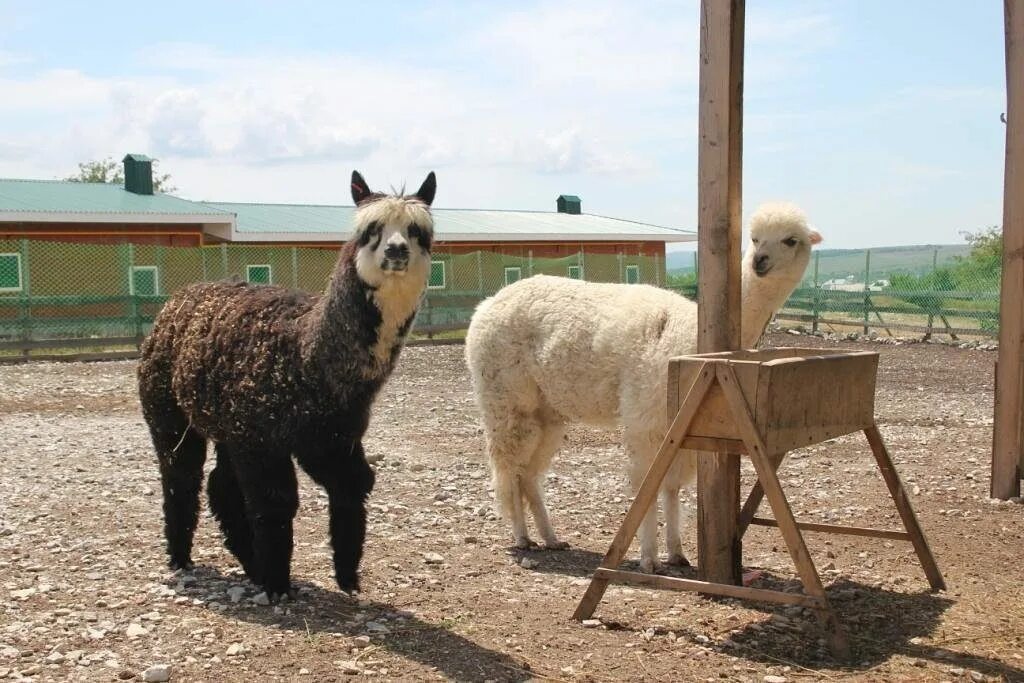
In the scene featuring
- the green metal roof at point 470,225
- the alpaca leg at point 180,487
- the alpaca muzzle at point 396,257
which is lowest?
the alpaca leg at point 180,487

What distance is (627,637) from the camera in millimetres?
5113

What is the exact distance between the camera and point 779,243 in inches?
279

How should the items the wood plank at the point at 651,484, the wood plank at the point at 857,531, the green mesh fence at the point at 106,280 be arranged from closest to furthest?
the wood plank at the point at 651,484, the wood plank at the point at 857,531, the green mesh fence at the point at 106,280

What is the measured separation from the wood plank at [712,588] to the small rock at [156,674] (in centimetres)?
205

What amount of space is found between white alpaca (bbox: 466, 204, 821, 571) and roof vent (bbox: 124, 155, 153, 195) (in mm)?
24130

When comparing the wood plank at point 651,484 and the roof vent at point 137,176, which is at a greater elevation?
the roof vent at point 137,176

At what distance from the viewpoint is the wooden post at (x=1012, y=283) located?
8.04 metres

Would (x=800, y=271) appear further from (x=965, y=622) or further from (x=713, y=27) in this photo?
(x=965, y=622)

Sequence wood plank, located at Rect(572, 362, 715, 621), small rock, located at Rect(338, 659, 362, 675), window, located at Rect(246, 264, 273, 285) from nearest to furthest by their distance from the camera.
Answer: small rock, located at Rect(338, 659, 362, 675), wood plank, located at Rect(572, 362, 715, 621), window, located at Rect(246, 264, 273, 285)

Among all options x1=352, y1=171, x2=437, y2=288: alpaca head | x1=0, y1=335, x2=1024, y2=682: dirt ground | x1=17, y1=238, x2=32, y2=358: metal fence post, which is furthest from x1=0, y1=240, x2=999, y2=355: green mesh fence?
x1=352, y1=171, x2=437, y2=288: alpaca head

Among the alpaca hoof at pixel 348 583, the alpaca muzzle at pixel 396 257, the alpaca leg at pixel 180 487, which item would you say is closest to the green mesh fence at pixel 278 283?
the alpaca leg at pixel 180 487

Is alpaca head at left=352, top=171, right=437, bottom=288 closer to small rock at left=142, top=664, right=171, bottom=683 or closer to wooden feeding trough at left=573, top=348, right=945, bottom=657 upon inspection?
wooden feeding trough at left=573, top=348, right=945, bottom=657

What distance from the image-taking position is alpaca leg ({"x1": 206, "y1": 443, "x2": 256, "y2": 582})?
6109 millimetres

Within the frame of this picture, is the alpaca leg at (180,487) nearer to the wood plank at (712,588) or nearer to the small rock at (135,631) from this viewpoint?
the small rock at (135,631)
